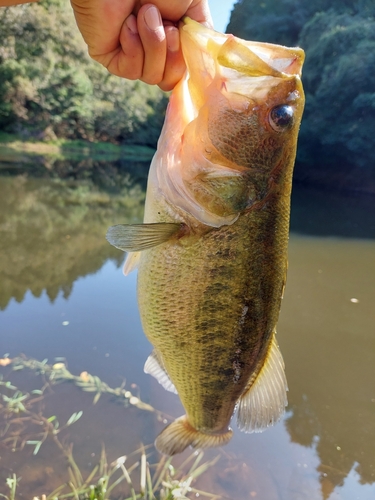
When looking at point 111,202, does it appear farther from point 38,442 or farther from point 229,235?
point 229,235

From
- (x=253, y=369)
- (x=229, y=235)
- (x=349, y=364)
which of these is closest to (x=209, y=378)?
(x=253, y=369)

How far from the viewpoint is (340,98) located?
17.4 meters

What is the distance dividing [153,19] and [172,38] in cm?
9

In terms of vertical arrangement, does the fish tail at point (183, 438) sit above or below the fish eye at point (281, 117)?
below

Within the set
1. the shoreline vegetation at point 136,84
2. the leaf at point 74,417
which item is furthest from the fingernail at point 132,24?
the shoreline vegetation at point 136,84

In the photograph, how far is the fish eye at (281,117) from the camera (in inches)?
49.1

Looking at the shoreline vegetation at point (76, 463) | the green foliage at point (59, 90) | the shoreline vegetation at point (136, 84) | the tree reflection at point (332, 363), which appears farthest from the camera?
the green foliage at point (59, 90)

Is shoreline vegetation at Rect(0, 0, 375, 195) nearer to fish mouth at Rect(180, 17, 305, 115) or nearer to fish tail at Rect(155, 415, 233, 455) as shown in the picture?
fish mouth at Rect(180, 17, 305, 115)

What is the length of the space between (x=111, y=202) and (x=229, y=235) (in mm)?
11253

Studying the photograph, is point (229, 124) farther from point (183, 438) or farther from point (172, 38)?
point (183, 438)

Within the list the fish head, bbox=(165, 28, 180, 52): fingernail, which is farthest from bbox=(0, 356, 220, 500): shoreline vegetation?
bbox=(165, 28, 180, 52): fingernail

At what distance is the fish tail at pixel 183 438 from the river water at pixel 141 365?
150cm

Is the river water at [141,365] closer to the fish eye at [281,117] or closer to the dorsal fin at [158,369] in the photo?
the dorsal fin at [158,369]

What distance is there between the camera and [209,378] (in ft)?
4.95
